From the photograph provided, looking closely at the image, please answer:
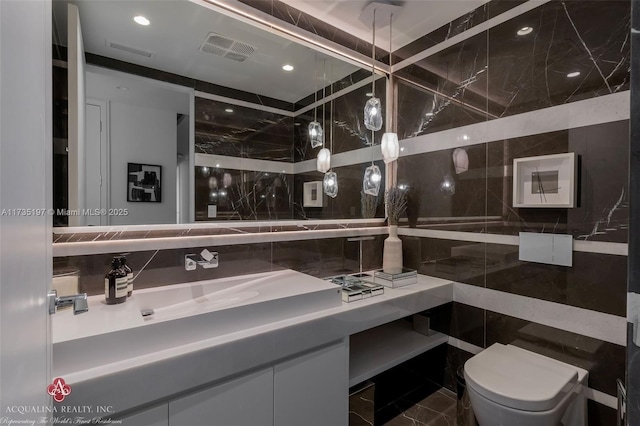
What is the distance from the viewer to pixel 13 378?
447 millimetres

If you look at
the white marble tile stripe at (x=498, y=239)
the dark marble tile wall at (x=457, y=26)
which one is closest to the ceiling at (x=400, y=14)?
the dark marble tile wall at (x=457, y=26)

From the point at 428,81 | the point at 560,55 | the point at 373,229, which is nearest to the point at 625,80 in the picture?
the point at 560,55

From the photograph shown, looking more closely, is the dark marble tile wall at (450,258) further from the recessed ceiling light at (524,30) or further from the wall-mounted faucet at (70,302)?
the wall-mounted faucet at (70,302)

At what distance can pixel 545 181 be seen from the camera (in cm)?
153

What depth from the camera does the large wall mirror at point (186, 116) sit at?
50.3 inches

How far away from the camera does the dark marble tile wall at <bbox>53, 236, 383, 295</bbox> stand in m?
1.27

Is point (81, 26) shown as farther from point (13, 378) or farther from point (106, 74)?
point (13, 378)

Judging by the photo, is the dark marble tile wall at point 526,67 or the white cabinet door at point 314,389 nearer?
the white cabinet door at point 314,389

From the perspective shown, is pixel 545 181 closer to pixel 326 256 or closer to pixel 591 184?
pixel 591 184

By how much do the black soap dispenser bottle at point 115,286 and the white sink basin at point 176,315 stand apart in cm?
3

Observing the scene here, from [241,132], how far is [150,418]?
53.3 inches

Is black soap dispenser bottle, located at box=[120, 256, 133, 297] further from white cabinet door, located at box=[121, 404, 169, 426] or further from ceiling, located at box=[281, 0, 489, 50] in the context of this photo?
ceiling, located at box=[281, 0, 489, 50]

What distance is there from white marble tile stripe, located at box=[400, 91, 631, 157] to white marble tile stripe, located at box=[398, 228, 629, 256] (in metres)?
0.55

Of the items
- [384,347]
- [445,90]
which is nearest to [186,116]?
[445,90]
